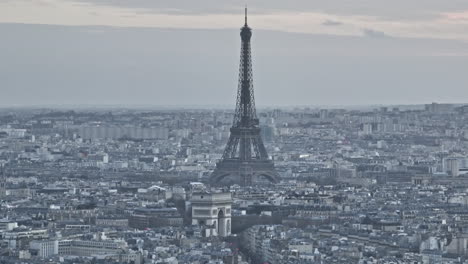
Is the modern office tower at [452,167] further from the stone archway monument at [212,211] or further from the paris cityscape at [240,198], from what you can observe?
the stone archway monument at [212,211]

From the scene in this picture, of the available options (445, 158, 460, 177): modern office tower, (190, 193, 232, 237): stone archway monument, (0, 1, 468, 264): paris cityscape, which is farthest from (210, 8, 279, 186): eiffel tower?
(190, 193, 232, 237): stone archway monument

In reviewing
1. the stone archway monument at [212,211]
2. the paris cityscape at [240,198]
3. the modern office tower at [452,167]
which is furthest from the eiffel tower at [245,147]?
the stone archway monument at [212,211]

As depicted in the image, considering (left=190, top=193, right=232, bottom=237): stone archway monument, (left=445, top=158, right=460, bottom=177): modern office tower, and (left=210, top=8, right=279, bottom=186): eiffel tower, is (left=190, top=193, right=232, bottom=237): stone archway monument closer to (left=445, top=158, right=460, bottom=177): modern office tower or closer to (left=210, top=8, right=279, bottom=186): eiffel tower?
(left=210, top=8, right=279, bottom=186): eiffel tower

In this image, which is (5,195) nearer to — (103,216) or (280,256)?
(103,216)

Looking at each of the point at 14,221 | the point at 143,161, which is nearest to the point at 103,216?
the point at 14,221

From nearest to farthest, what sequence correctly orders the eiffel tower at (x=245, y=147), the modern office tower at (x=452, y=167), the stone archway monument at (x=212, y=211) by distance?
the stone archway monument at (x=212, y=211), the eiffel tower at (x=245, y=147), the modern office tower at (x=452, y=167)

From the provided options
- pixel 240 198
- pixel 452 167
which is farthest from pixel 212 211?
pixel 452 167
